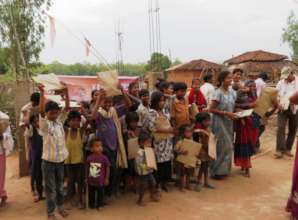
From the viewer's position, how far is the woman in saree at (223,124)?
5.56 metres

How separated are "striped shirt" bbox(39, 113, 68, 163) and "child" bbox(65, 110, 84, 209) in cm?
29

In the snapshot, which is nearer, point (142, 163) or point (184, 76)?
point (142, 163)

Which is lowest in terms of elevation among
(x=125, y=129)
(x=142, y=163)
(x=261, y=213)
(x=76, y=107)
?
(x=261, y=213)

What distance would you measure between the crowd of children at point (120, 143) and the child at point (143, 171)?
1 cm

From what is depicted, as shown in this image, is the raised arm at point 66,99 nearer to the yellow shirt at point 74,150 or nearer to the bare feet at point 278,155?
the yellow shirt at point 74,150

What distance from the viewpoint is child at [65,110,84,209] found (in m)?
4.41

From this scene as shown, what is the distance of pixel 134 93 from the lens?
5426 mm

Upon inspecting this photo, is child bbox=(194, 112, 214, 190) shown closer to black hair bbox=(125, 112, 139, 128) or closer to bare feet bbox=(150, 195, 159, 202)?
bare feet bbox=(150, 195, 159, 202)

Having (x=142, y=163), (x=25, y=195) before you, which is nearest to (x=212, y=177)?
(x=142, y=163)

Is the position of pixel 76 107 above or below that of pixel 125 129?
above

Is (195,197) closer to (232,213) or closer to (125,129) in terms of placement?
(232,213)

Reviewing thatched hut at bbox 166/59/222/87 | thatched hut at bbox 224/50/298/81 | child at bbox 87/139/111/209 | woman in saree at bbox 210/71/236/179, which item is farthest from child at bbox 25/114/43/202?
thatched hut at bbox 166/59/222/87

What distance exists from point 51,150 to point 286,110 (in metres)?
5.21

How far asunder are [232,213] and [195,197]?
0.67 metres
